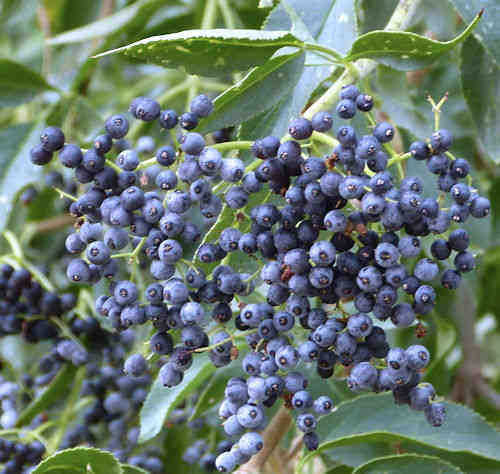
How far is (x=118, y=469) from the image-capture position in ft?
4.13

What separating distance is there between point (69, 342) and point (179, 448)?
0.43 m

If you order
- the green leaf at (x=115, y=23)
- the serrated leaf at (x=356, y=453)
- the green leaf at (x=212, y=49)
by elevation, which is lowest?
the serrated leaf at (x=356, y=453)

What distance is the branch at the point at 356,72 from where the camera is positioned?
3.97 ft

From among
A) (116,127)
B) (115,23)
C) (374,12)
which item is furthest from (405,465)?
(115,23)

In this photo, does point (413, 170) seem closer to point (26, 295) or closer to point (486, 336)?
point (26, 295)

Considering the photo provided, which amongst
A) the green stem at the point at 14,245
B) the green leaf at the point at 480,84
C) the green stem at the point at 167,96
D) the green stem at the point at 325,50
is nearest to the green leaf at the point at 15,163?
the green stem at the point at 14,245

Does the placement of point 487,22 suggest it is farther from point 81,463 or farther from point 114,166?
point 81,463

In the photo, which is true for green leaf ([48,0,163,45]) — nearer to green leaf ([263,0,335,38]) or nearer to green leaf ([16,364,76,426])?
green leaf ([263,0,335,38])

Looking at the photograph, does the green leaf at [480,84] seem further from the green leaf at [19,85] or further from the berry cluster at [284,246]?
the green leaf at [19,85]

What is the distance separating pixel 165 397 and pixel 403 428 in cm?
44

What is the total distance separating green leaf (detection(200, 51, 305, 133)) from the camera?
3.91 ft

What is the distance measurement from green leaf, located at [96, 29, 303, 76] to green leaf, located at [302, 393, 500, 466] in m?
0.63

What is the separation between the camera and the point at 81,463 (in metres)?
1.25

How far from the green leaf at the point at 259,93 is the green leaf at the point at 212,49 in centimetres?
3
